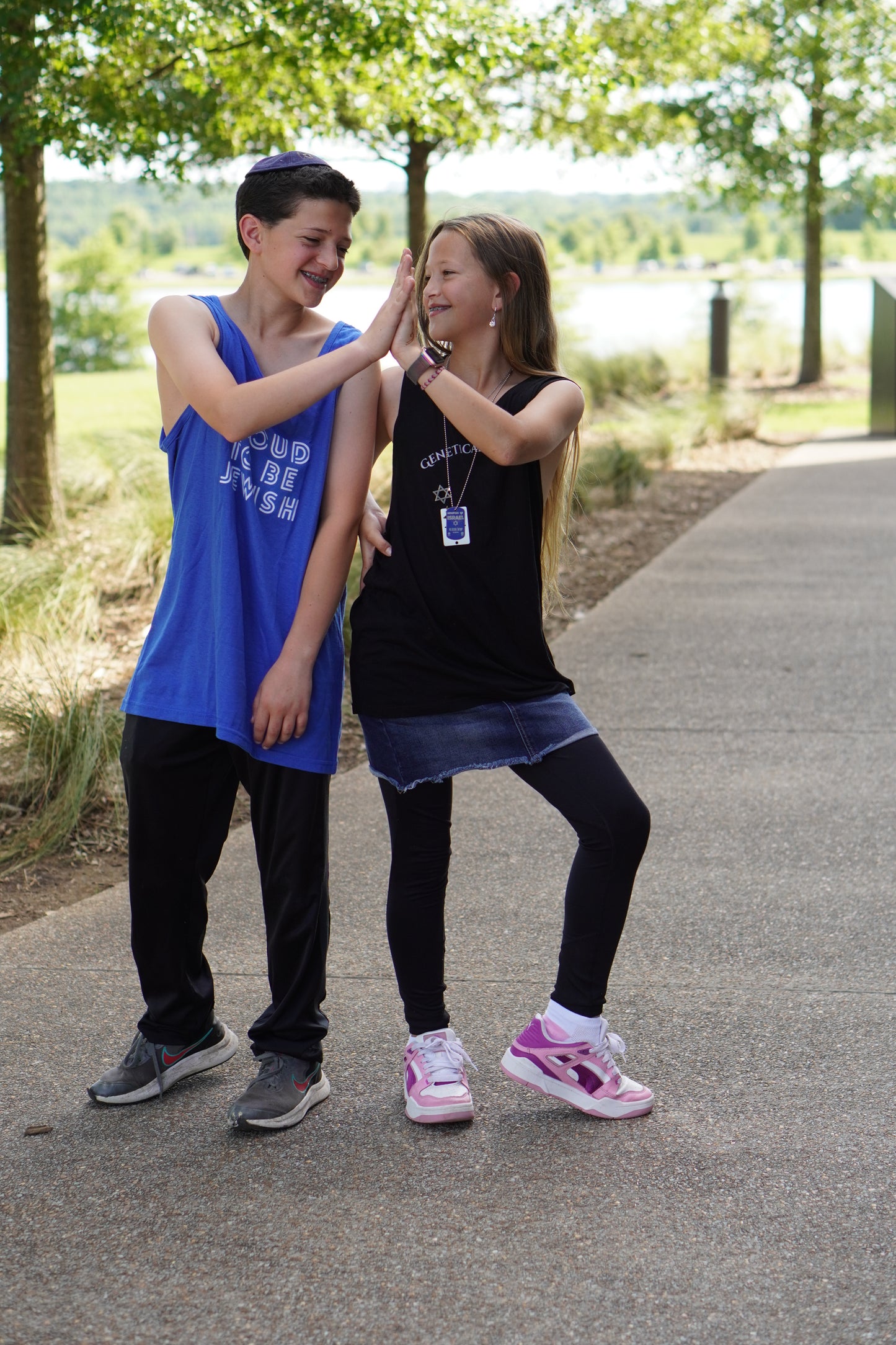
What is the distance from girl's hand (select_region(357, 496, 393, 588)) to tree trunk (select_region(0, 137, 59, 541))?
5.90 m

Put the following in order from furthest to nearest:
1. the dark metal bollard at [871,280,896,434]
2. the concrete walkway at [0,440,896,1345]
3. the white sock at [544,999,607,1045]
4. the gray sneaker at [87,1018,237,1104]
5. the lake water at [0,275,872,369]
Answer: the lake water at [0,275,872,369], the dark metal bollard at [871,280,896,434], the gray sneaker at [87,1018,237,1104], the white sock at [544,999,607,1045], the concrete walkway at [0,440,896,1345]

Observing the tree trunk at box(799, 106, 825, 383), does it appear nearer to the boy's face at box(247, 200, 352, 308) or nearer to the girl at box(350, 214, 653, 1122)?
the girl at box(350, 214, 653, 1122)

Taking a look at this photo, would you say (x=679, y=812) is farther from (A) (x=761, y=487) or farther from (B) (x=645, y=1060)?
(A) (x=761, y=487)

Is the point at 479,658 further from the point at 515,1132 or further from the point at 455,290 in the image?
the point at 515,1132

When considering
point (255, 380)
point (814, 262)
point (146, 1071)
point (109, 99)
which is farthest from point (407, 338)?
point (814, 262)

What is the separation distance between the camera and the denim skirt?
9.29ft

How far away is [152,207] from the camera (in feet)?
385

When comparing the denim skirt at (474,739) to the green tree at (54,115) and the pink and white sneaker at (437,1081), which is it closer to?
the pink and white sneaker at (437,1081)

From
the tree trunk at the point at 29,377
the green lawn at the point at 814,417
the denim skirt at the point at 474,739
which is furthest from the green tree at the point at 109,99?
the green lawn at the point at 814,417

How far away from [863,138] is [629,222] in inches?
2685

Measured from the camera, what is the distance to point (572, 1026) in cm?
290

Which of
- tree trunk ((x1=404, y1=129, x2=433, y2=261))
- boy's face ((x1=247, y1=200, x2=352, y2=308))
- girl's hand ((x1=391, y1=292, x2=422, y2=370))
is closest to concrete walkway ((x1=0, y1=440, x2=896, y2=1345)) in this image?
girl's hand ((x1=391, y1=292, x2=422, y2=370))

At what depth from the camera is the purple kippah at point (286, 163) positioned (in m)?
2.69

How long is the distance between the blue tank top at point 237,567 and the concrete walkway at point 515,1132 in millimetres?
805
